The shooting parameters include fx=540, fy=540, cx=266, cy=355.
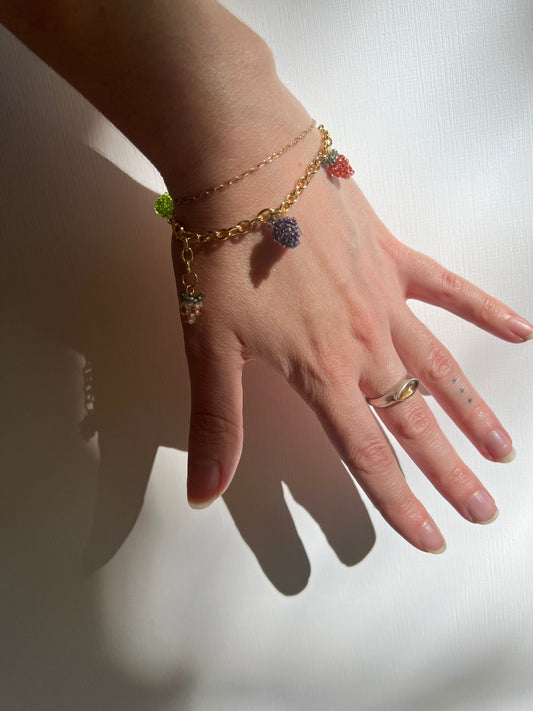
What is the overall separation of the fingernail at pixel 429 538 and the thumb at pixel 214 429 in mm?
330

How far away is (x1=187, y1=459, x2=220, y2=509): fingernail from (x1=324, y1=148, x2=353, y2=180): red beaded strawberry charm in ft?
1.57

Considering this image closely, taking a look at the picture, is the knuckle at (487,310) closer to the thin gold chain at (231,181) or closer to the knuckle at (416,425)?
the knuckle at (416,425)

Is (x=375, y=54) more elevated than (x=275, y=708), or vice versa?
(x=375, y=54)

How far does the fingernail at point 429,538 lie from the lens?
866 millimetres

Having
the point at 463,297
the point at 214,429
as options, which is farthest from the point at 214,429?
the point at 463,297

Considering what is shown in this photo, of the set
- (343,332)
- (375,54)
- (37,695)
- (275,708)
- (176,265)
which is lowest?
(275,708)

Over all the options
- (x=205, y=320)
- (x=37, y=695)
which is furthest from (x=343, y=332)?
(x=37, y=695)

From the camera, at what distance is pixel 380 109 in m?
1.06

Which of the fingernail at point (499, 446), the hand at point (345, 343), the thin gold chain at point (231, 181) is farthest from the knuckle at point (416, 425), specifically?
the thin gold chain at point (231, 181)

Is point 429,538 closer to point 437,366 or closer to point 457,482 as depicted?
point 457,482

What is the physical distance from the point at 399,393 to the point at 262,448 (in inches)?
11.6

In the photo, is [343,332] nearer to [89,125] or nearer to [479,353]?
[479,353]

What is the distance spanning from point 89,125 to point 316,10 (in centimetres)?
49

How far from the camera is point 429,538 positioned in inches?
34.1
